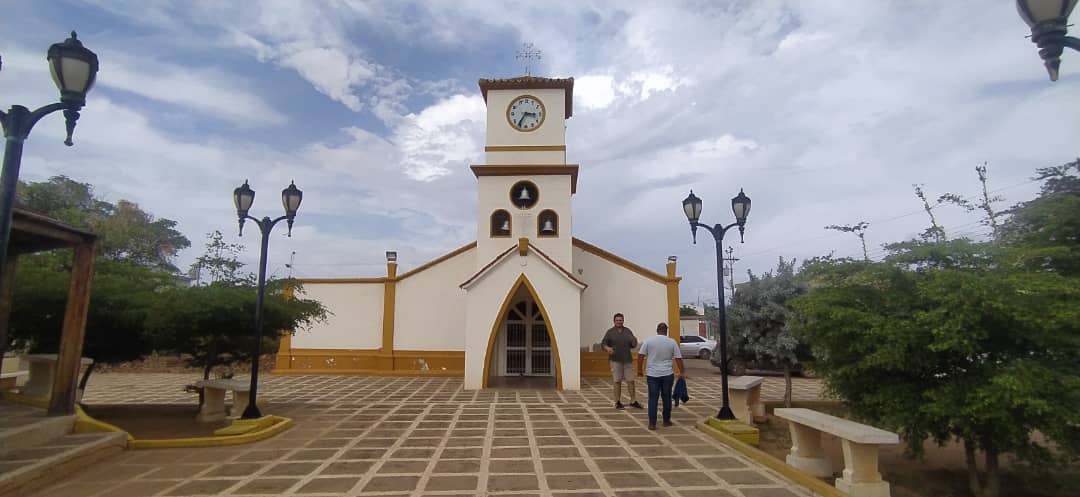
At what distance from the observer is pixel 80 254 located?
22.1 ft

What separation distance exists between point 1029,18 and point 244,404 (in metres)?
10.1

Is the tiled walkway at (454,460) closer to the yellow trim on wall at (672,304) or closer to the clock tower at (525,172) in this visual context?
the yellow trim on wall at (672,304)

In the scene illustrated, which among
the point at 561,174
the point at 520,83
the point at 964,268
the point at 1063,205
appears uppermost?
the point at 520,83

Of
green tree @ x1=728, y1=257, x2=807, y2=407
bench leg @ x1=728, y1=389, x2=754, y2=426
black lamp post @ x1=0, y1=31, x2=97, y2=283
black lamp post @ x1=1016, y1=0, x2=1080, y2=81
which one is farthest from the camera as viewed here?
green tree @ x1=728, y1=257, x2=807, y2=407

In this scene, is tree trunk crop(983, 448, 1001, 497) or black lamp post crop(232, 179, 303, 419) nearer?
tree trunk crop(983, 448, 1001, 497)

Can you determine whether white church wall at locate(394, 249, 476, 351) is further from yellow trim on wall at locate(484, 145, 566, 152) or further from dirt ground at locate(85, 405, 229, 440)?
dirt ground at locate(85, 405, 229, 440)

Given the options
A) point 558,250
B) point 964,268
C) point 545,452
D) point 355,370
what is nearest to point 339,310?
point 355,370

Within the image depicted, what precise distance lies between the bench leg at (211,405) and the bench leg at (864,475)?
865cm

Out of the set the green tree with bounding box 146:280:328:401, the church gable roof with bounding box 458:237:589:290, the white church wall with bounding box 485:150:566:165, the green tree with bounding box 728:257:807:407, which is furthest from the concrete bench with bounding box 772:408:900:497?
the white church wall with bounding box 485:150:566:165

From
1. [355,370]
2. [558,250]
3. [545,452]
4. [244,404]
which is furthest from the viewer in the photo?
[355,370]

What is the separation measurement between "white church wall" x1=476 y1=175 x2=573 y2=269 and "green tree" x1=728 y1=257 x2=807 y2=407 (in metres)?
4.84

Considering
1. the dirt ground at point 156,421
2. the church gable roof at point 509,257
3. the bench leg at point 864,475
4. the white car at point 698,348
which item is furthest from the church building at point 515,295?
the white car at point 698,348

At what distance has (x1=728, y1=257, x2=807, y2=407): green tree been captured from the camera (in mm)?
11125

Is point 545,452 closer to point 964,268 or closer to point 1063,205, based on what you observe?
point 964,268
